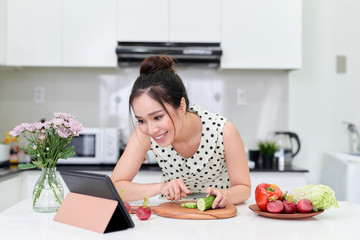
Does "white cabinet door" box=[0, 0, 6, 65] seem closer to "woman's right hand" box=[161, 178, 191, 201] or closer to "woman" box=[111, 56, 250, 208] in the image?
"woman" box=[111, 56, 250, 208]

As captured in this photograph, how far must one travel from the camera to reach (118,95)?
11.8ft

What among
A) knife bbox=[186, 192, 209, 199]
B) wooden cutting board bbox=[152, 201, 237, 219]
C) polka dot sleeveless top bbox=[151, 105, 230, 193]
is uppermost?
polka dot sleeveless top bbox=[151, 105, 230, 193]

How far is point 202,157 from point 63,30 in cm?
190

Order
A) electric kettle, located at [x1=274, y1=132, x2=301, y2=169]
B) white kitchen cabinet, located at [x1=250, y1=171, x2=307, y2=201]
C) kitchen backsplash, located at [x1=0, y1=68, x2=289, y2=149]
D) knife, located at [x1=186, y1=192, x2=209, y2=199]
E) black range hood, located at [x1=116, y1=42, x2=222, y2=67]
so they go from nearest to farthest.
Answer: knife, located at [x1=186, y1=192, x2=209, y2=199] < white kitchen cabinet, located at [x1=250, y1=171, x2=307, y2=201] < black range hood, located at [x1=116, y1=42, x2=222, y2=67] < electric kettle, located at [x1=274, y1=132, x2=301, y2=169] < kitchen backsplash, located at [x1=0, y1=68, x2=289, y2=149]

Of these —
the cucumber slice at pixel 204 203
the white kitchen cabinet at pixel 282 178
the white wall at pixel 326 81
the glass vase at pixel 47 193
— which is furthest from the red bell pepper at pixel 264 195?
the white wall at pixel 326 81

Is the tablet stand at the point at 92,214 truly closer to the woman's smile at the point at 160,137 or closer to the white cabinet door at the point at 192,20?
the woman's smile at the point at 160,137

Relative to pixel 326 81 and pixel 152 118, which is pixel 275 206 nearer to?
pixel 152 118

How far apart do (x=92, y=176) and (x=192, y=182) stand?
785 millimetres

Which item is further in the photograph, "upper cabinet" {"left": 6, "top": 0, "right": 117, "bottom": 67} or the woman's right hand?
"upper cabinet" {"left": 6, "top": 0, "right": 117, "bottom": 67}

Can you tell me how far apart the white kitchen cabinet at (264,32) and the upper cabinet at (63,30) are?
0.91 metres

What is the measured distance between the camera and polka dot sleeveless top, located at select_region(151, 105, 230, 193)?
1.86 m

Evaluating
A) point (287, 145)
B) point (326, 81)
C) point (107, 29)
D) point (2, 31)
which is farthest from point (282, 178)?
point (2, 31)

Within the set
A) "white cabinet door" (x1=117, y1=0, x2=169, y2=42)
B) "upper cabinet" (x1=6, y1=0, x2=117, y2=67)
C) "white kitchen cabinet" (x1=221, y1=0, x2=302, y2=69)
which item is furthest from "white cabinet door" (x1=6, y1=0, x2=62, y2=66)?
"white kitchen cabinet" (x1=221, y1=0, x2=302, y2=69)

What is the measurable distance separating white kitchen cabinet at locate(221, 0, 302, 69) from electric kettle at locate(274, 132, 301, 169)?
58cm
